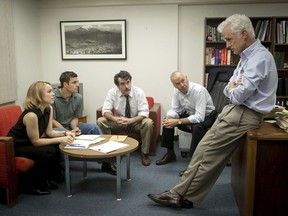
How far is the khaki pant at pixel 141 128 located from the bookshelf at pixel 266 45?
137cm

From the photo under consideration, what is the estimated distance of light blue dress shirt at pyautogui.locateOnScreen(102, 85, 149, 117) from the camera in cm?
370

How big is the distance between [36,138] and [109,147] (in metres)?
0.65

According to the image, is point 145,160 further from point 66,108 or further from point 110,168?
point 66,108

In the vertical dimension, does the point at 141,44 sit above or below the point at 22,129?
above

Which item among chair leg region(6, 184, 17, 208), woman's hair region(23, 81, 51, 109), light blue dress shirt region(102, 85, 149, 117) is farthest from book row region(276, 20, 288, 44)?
chair leg region(6, 184, 17, 208)

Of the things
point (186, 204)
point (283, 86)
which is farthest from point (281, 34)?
point (186, 204)

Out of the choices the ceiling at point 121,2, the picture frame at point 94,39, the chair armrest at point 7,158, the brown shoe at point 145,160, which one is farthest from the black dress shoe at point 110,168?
the ceiling at point 121,2

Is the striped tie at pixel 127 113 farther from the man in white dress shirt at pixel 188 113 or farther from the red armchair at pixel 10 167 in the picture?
the red armchair at pixel 10 167

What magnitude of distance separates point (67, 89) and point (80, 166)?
35.9 inches

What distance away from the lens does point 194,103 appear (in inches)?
137

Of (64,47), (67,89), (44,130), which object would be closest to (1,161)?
(44,130)

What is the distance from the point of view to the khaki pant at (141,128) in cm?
357

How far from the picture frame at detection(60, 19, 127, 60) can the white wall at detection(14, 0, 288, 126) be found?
0.09 metres

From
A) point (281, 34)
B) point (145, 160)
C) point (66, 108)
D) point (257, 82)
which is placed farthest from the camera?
point (281, 34)
